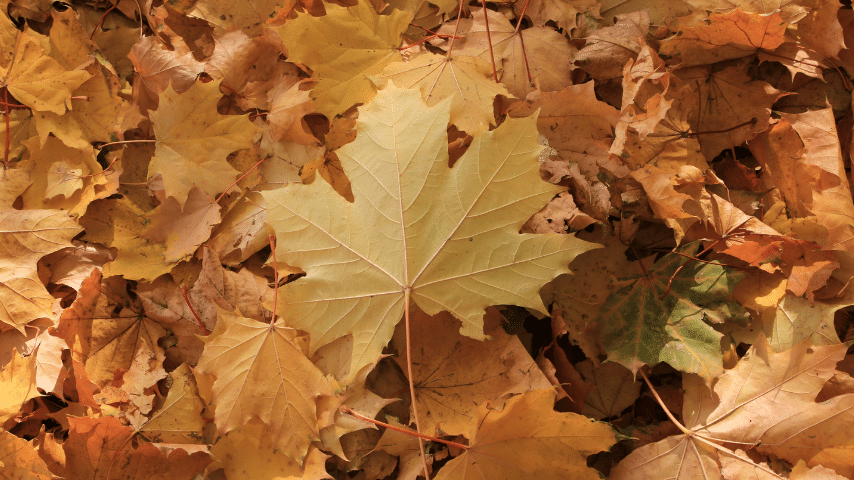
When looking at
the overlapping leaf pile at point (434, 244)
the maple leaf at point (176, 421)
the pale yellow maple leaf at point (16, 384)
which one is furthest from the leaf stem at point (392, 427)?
the pale yellow maple leaf at point (16, 384)

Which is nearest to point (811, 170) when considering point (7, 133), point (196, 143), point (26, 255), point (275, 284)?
point (275, 284)

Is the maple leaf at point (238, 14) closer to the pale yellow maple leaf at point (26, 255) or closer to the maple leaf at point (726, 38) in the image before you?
the pale yellow maple leaf at point (26, 255)

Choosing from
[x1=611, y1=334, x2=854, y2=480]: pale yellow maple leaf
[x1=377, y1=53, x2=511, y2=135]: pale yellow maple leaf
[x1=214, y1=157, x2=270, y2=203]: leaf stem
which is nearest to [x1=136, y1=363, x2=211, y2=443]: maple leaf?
[x1=214, y1=157, x2=270, y2=203]: leaf stem

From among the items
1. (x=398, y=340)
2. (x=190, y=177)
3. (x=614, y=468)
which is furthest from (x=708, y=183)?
(x=190, y=177)

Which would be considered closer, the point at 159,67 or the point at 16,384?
the point at 16,384

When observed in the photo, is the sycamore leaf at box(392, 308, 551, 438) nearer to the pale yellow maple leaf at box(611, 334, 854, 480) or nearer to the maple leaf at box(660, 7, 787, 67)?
the pale yellow maple leaf at box(611, 334, 854, 480)

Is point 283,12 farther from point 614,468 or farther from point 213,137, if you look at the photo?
point 614,468

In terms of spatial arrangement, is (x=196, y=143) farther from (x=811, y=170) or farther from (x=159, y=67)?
(x=811, y=170)
